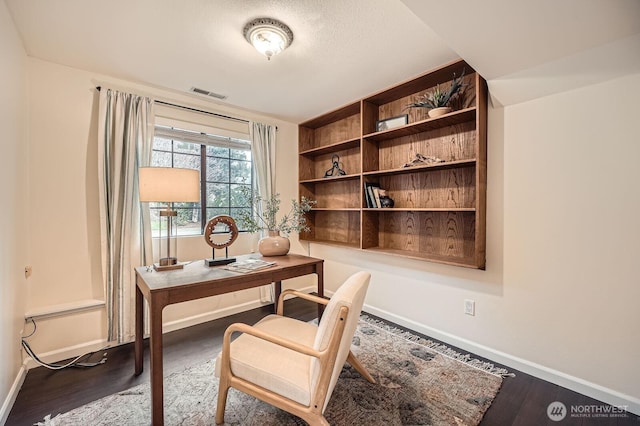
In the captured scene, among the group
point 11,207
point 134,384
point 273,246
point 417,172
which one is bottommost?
point 134,384

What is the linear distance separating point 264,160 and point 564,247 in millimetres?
2884

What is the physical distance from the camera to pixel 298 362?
1.40 m

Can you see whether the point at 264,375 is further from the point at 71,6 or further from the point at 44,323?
the point at 71,6

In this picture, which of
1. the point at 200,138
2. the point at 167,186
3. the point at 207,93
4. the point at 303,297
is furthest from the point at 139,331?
the point at 207,93

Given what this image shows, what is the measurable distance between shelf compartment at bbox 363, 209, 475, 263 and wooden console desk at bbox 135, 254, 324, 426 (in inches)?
39.2

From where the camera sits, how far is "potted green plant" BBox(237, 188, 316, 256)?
243 cm

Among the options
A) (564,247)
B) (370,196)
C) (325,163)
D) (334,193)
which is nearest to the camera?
(564,247)

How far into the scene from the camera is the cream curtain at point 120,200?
2.31 meters

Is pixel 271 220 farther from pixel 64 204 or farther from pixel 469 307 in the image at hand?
pixel 469 307

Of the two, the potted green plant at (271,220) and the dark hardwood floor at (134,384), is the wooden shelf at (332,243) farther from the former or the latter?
the dark hardwood floor at (134,384)

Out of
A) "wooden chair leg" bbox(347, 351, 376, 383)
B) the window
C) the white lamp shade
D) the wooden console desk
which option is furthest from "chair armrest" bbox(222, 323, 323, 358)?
the window

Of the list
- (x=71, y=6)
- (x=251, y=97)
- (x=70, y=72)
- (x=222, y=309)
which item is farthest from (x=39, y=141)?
(x=222, y=309)

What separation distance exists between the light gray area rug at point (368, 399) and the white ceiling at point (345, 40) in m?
2.00

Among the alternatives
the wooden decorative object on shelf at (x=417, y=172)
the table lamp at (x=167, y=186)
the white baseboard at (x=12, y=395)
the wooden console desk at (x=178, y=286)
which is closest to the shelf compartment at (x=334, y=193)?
the wooden decorative object on shelf at (x=417, y=172)
